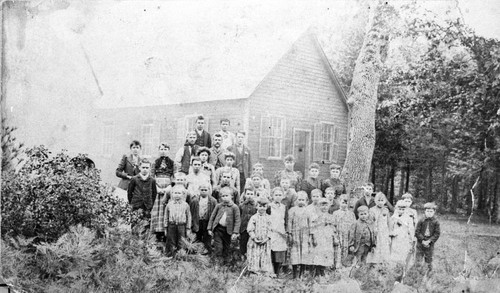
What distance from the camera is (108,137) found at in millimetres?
3975

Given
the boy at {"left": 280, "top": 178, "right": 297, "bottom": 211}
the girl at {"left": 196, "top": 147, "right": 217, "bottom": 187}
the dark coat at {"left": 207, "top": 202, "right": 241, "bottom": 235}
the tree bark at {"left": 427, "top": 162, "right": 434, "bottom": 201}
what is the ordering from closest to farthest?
the tree bark at {"left": 427, "top": 162, "right": 434, "bottom": 201} < the boy at {"left": 280, "top": 178, "right": 297, "bottom": 211} < the dark coat at {"left": 207, "top": 202, "right": 241, "bottom": 235} < the girl at {"left": 196, "top": 147, "right": 217, "bottom": 187}

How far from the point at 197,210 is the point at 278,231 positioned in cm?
64

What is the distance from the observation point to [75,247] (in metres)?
3.88

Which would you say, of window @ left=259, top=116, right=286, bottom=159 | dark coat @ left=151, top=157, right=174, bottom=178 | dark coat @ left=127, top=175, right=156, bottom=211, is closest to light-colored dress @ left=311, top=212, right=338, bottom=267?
window @ left=259, top=116, right=286, bottom=159

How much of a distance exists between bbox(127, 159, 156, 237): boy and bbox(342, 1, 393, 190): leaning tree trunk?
1418 millimetres

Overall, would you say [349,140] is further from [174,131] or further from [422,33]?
[174,131]

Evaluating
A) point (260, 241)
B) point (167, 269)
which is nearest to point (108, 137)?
point (167, 269)

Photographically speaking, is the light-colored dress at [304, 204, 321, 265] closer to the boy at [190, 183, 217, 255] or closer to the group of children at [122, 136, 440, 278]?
the group of children at [122, 136, 440, 278]

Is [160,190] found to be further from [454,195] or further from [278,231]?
[454,195]

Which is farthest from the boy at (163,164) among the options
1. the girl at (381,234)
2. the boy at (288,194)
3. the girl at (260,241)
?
the girl at (381,234)

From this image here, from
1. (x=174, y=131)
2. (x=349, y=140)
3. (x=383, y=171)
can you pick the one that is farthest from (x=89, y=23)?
(x=383, y=171)

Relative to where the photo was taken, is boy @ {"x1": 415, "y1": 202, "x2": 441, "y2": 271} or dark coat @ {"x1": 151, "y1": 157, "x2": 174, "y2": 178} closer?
boy @ {"x1": 415, "y1": 202, "x2": 441, "y2": 271}

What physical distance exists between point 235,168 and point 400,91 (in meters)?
1.25

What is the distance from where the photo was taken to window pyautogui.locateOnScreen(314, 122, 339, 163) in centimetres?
357
